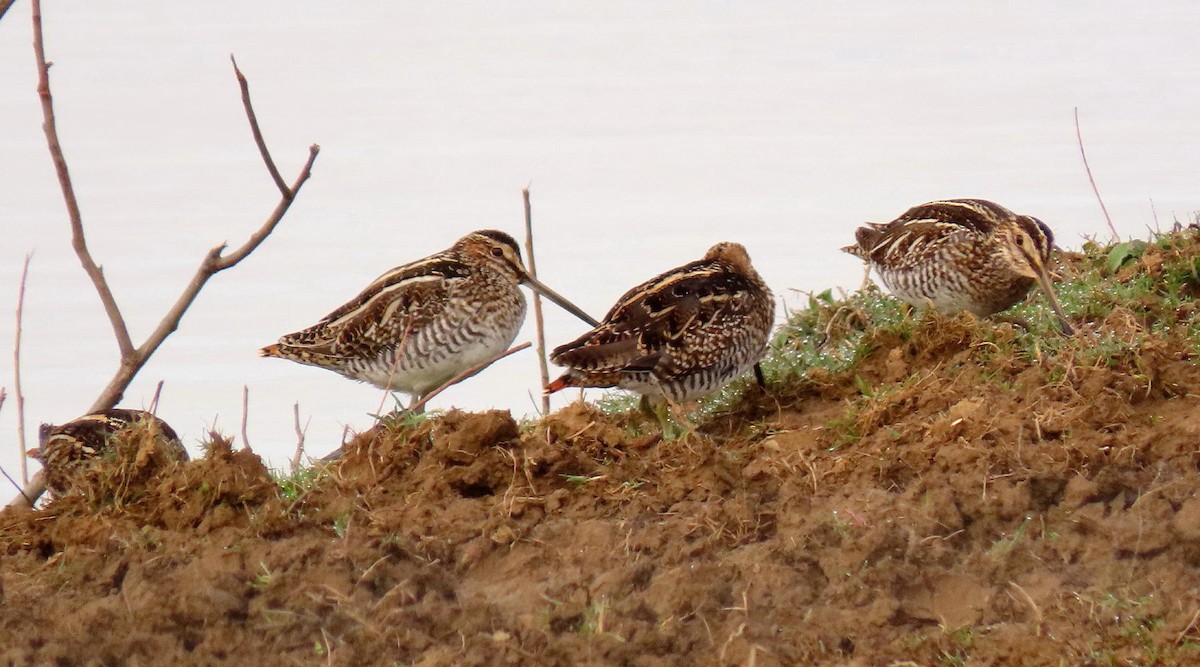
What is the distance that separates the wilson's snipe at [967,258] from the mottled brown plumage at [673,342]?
123 cm

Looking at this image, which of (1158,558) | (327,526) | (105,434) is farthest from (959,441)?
(105,434)

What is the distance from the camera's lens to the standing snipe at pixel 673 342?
6.71 m

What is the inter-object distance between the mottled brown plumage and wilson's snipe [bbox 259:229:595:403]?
39.9 inches

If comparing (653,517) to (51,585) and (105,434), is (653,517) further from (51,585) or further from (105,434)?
(105,434)

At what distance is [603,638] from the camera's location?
443 centimetres

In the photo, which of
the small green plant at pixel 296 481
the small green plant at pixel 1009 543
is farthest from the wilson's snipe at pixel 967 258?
the small green plant at pixel 296 481

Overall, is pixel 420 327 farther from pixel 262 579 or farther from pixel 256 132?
pixel 262 579

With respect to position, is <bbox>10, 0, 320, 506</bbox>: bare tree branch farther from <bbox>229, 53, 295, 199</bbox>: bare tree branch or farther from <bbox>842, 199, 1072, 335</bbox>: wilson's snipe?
→ <bbox>842, 199, 1072, 335</bbox>: wilson's snipe

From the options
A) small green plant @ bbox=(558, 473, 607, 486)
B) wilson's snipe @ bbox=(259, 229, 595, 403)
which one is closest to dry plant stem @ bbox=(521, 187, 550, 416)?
wilson's snipe @ bbox=(259, 229, 595, 403)

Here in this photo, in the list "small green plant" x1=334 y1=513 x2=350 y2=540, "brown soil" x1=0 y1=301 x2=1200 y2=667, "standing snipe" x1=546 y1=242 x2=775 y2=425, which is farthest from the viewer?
"standing snipe" x1=546 y1=242 x2=775 y2=425

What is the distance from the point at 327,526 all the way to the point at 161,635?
2.85 feet

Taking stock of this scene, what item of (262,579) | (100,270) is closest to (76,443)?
(100,270)

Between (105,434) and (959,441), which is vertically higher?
(105,434)

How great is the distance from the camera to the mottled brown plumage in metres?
6.71
